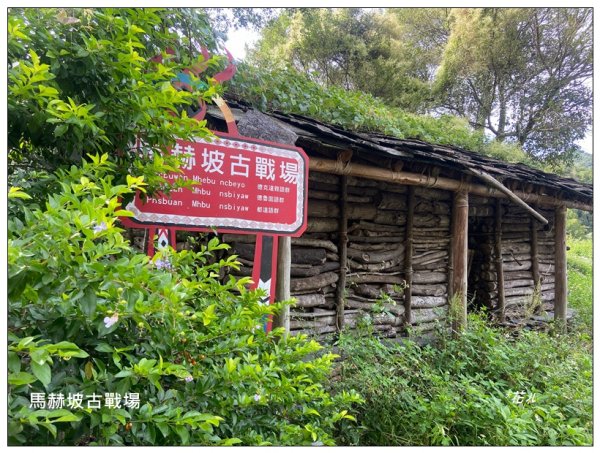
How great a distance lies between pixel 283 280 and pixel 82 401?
1832 mm

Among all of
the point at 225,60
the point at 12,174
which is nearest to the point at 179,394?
the point at 12,174

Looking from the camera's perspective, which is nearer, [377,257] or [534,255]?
[377,257]

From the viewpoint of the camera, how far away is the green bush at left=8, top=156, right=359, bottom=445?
1042mm

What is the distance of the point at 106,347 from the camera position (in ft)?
3.90

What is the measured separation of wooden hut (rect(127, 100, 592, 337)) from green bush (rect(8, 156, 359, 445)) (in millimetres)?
1383

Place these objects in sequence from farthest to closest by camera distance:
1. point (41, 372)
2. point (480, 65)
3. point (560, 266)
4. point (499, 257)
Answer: point (480, 65), point (560, 266), point (499, 257), point (41, 372)

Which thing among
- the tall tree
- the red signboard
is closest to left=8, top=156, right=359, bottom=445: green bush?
the red signboard

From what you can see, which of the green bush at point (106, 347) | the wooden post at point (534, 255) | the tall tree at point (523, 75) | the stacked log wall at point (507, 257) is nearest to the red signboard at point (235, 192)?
the green bush at point (106, 347)

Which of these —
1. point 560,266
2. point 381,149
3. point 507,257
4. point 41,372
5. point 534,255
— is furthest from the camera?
point 534,255

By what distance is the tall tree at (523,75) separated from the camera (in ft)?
37.1

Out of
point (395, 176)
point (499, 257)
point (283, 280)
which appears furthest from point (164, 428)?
point (499, 257)

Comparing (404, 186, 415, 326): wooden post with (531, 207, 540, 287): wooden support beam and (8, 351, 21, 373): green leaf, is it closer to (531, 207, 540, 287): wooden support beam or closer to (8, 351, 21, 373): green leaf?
(531, 207, 540, 287): wooden support beam

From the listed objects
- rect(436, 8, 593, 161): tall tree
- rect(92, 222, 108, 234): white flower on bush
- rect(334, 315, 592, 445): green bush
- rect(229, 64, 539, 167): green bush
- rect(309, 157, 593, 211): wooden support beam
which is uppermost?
rect(436, 8, 593, 161): tall tree

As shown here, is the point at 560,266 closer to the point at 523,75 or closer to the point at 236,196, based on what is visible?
the point at 236,196
